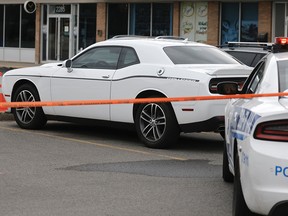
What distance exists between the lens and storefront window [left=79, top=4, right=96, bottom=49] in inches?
1315

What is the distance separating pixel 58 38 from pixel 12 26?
12.0ft

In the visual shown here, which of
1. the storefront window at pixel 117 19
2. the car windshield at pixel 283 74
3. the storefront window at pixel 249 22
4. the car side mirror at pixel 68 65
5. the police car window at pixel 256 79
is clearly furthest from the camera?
the storefront window at pixel 117 19

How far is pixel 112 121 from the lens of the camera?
11.2 meters

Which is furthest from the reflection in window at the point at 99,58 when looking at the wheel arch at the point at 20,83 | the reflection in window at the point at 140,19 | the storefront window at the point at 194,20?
the reflection in window at the point at 140,19

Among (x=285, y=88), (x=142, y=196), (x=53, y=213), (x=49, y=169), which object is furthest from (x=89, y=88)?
(x=285, y=88)

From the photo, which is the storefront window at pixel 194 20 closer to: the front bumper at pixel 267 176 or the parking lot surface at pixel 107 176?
the parking lot surface at pixel 107 176

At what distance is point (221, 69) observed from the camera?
10398mm

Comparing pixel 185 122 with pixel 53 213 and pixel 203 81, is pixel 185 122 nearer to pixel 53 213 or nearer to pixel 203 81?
pixel 203 81

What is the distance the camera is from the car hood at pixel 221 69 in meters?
10.3

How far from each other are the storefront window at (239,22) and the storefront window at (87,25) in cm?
703

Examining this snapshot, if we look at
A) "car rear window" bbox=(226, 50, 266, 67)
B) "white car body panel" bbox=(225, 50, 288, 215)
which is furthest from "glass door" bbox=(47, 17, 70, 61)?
"white car body panel" bbox=(225, 50, 288, 215)

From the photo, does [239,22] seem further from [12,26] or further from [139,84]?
[139,84]

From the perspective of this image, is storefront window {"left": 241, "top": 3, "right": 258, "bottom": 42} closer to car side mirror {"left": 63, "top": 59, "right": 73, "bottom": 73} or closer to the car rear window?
the car rear window

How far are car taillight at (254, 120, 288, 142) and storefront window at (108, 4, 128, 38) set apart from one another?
27232 mm
